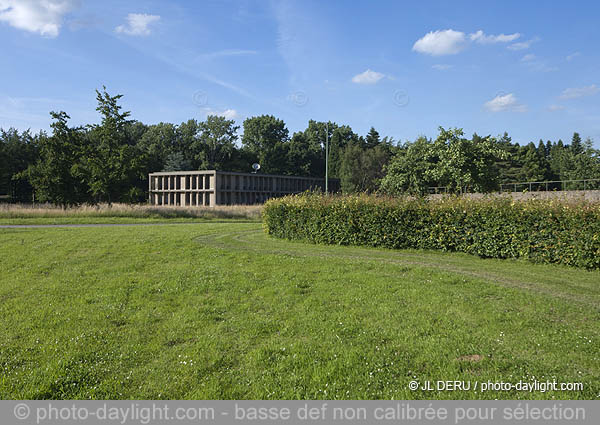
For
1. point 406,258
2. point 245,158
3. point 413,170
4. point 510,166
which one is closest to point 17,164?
point 245,158

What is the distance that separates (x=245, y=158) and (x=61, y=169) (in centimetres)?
4576

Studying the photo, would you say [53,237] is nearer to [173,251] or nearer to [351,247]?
[173,251]

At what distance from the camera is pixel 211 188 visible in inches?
1970

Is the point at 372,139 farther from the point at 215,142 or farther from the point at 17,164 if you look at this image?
the point at 17,164

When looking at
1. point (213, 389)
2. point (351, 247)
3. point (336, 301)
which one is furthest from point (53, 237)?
point (213, 389)

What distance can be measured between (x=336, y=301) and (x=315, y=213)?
871cm

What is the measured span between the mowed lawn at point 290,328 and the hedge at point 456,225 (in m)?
0.87

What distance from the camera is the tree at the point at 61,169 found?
1668 inches

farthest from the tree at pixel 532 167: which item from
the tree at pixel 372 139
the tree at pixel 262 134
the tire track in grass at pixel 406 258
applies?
the tire track in grass at pixel 406 258

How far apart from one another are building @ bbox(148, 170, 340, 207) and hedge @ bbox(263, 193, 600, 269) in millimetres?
33034

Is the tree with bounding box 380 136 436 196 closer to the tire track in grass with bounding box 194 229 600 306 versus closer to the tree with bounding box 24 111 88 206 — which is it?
the tire track in grass with bounding box 194 229 600 306

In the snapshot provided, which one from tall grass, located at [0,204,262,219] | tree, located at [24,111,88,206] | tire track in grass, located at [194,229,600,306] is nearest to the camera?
tire track in grass, located at [194,229,600,306]

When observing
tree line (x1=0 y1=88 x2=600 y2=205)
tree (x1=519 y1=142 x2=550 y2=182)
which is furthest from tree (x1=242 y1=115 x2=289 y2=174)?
tree (x1=519 y1=142 x2=550 y2=182)

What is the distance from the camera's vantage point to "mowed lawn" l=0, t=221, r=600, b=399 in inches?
179
